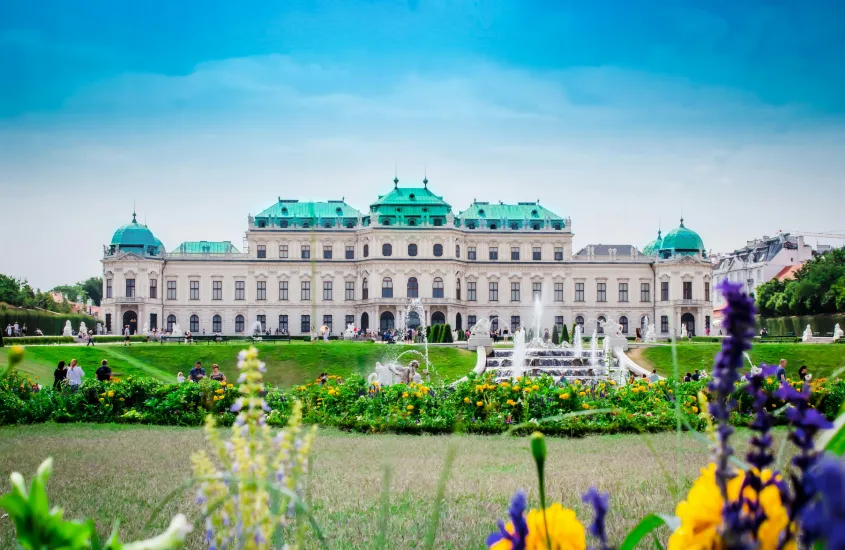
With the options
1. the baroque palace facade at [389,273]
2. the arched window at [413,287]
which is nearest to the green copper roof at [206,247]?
the baroque palace facade at [389,273]

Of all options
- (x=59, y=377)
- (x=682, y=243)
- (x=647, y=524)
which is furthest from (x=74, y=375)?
(x=682, y=243)

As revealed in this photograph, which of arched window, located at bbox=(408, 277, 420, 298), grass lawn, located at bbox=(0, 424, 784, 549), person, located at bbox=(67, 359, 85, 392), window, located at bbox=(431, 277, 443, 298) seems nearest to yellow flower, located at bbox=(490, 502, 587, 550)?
grass lawn, located at bbox=(0, 424, 784, 549)

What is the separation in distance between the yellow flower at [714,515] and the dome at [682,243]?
68388 millimetres

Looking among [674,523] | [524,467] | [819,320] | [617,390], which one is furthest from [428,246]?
[674,523]

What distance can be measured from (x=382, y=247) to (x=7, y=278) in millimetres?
27059

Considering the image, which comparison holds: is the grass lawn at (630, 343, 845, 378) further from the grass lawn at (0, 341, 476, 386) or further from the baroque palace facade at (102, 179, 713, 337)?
the baroque palace facade at (102, 179, 713, 337)

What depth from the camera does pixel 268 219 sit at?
66.2 meters

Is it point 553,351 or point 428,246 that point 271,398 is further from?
point 428,246

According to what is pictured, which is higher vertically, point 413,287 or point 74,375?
point 413,287

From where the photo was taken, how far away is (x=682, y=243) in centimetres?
6750

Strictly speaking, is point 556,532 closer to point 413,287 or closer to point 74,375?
point 74,375

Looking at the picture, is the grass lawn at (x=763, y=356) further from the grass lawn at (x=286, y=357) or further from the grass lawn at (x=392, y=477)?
the grass lawn at (x=392, y=477)

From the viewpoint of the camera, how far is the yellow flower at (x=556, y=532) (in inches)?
62.8

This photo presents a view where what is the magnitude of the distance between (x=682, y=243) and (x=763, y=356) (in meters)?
31.2
